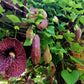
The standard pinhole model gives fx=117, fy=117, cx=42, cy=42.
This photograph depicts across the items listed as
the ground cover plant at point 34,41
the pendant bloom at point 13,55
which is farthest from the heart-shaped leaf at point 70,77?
the pendant bloom at point 13,55

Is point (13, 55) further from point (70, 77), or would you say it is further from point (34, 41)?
point (70, 77)

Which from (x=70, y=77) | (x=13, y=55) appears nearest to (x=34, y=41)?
(x=13, y=55)

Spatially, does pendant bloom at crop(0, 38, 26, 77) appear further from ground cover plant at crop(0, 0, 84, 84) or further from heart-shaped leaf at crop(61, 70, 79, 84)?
heart-shaped leaf at crop(61, 70, 79, 84)

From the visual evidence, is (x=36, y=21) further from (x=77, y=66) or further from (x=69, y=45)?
(x=77, y=66)

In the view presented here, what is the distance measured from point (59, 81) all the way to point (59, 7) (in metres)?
0.50

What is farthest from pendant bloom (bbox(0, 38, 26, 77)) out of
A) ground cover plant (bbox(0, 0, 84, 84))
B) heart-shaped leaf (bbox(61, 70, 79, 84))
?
heart-shaped leaf (bbox(61, 70, 79, 84))

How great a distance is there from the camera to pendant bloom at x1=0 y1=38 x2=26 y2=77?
48 centimetres

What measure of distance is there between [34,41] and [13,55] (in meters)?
0.11

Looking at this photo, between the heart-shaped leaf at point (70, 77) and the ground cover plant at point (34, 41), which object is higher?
the ground cover plant at point (34, 41)

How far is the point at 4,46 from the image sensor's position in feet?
1.64

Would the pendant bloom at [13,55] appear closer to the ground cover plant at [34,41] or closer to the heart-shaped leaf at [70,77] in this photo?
the ground cover plant at [34,41]

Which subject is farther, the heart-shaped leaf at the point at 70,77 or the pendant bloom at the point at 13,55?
the heart-shaped leaf at the point at 70,77

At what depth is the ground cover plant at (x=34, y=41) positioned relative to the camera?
50 centimetres

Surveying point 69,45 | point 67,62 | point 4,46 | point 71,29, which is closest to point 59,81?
point 67,62
